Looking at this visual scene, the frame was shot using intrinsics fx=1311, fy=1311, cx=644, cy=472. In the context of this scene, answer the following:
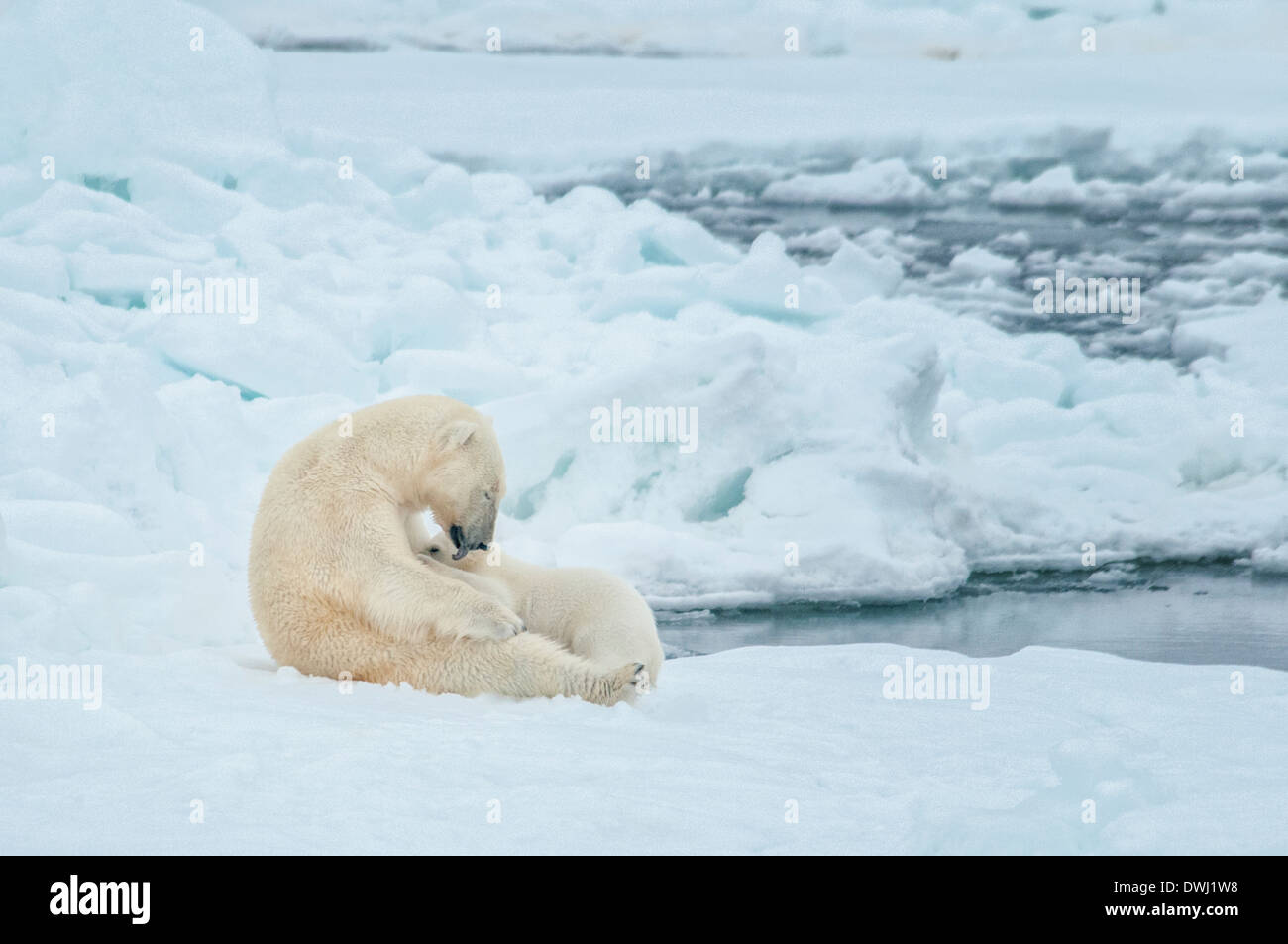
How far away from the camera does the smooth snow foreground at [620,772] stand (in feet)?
7.39

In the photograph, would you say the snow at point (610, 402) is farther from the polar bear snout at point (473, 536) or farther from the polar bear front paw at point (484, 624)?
the polar bear snout at point (473, 536)

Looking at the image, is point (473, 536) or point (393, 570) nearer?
point (393, 570)

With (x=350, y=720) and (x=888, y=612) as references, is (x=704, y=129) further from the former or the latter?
(x=350, y=720)

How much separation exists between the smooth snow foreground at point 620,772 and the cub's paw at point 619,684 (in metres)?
0.07

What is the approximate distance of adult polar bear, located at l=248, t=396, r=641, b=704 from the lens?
3.19m
